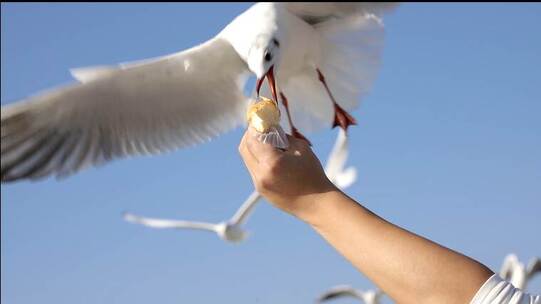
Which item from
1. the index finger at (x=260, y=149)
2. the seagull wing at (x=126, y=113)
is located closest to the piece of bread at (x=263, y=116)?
the index finger at (x=260, y=149)

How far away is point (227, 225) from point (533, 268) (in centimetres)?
312

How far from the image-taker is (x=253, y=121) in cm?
78

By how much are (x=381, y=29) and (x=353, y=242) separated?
3.79 m

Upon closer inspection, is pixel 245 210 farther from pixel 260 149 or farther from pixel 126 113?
pixel 260 149

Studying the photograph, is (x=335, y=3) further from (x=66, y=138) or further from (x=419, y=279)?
(x=419, y=279)

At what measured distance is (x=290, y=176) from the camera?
0.68 m

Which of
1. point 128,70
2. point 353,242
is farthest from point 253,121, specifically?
point 128,70

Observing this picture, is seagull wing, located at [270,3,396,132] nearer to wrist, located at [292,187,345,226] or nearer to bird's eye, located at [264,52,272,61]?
bird's eye, located at [264,52,272,61]

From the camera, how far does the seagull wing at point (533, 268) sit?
7.81 meters

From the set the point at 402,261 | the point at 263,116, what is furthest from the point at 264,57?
the point at 402,261

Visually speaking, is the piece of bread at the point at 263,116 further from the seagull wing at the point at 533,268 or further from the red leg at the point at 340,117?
the seagull wing at the point at 533,268

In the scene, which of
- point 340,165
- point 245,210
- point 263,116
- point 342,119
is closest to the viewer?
point 263,116

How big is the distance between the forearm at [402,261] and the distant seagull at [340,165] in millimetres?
5421

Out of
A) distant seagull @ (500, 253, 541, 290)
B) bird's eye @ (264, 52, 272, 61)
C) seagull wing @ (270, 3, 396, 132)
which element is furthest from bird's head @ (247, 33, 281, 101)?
distant seagull @ (500, 253, 541, 290)
